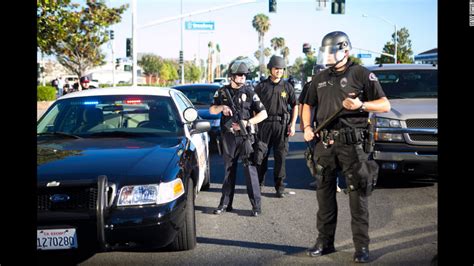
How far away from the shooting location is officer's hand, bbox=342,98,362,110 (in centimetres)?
462

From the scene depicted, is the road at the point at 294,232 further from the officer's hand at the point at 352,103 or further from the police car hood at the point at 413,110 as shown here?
the officer's hand at the point at 352,103

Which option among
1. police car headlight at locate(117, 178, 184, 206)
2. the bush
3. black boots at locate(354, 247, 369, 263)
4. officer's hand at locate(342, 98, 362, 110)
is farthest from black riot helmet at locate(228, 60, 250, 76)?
the bush

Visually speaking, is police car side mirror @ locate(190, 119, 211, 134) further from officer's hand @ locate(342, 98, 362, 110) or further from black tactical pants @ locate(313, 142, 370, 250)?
officer's hand @ locate(342, 98, 362, 110)

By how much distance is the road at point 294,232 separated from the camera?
4.96m

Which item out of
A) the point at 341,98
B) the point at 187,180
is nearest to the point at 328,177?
the point at 341,98

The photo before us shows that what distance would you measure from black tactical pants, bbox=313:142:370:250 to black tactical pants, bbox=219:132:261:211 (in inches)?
66.7

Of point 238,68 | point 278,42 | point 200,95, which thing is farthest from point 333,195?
point 278,42

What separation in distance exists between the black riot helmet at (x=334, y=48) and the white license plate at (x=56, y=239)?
2522 millimetres

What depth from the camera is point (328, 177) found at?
4945 mm

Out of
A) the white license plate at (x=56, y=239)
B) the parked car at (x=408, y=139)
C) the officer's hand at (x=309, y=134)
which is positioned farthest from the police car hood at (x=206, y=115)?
the white license plate at (x=56, y=239)

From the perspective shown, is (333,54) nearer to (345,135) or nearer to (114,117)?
(345,135)
